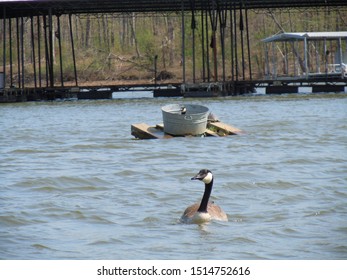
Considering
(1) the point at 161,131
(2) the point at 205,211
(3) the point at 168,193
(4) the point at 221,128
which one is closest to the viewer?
(2) the point at 205,211

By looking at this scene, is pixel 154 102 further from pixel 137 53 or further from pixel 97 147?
pixel 137 53

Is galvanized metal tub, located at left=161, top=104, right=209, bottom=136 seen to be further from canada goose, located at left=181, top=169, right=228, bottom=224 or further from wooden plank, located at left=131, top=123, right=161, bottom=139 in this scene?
canada goose, located at left=181, top=169, right=228, bottom=224

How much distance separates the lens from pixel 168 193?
17.0m

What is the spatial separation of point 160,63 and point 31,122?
42.6m

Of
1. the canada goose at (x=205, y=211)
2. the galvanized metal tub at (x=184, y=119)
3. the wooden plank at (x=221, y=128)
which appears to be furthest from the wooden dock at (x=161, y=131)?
the canada goose at (x=205, y=211)

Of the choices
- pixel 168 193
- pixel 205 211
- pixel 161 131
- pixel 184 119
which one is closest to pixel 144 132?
pixel 161 131

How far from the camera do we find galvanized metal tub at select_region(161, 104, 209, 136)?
88.8 ft

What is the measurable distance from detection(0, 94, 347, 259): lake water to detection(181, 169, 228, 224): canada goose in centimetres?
14

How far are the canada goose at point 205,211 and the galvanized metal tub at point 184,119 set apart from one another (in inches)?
502

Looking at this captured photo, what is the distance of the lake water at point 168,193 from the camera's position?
12.4 metres

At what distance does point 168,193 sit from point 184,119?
10.3 m

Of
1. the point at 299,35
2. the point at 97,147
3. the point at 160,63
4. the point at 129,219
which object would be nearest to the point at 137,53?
the point at 160,63

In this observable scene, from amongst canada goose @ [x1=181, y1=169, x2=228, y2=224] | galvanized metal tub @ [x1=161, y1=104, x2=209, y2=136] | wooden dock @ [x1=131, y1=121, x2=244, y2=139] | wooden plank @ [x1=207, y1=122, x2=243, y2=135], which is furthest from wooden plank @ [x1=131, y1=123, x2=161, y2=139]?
canada goose @ [x1=181, y1=169, x2=228, y2=224]

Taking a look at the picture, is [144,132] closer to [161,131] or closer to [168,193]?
[161,131]
